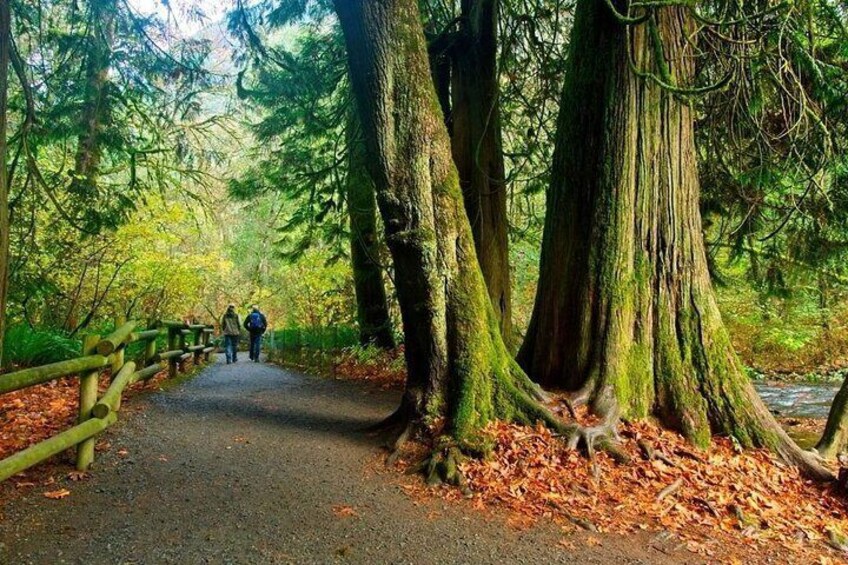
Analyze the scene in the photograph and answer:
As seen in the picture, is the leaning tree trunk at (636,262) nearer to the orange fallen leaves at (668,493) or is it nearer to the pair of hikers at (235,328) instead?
the orange fallen leaves at (668,493)

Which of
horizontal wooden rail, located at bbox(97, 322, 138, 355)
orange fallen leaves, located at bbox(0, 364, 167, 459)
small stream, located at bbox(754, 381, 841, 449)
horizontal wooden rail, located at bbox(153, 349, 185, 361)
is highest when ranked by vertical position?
horizontal wooden rail, located at bbox(97, 322, 138, 355)

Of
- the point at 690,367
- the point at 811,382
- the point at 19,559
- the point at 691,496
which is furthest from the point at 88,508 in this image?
the point at 811,382

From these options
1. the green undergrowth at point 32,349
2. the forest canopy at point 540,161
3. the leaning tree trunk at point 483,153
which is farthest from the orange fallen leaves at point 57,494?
the leaning tree trunk at point 483,153

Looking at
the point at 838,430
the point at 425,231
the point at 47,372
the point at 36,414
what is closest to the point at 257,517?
the point at 47,372

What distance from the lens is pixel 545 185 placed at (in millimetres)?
10438

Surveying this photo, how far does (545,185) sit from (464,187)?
1.74 meters

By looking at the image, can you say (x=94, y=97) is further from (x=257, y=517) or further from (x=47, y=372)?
(x=257, y=517)

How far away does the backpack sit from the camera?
17609mm

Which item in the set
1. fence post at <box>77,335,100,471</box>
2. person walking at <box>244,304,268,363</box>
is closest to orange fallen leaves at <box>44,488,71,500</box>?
fence post at <box>77,335,100,471</box>

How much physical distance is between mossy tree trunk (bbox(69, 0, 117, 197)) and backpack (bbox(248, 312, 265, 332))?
804cm

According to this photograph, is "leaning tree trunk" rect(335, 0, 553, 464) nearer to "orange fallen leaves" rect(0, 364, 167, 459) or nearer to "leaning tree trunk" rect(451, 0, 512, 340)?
"orange fallen leaves" rect(0, 364, 167, 459)

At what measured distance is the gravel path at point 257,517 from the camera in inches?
143

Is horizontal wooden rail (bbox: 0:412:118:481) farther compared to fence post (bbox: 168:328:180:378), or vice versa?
fence post (bbox: 168:328:180:378)

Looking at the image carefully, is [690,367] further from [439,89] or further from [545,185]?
[439,89]
